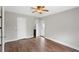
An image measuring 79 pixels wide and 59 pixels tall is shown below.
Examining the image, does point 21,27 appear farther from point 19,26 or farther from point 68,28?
point 68,28

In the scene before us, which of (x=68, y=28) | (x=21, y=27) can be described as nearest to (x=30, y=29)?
(x=21, y=27)

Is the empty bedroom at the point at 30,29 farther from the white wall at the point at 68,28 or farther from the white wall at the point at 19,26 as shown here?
the white wall at the point at 68,28

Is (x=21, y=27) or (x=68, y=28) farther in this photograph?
(x=68, y=28)

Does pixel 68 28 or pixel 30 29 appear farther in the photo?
pixel 68 28

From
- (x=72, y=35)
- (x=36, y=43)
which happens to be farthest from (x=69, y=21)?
(x=36, y=43)

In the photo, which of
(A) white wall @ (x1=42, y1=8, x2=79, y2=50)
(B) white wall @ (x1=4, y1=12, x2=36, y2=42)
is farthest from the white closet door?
(A) white wall @ (x1=42, y1=8, x2=79, y2=50)

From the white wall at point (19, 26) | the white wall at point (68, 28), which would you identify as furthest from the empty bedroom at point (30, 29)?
the white wall at point (68, 28)

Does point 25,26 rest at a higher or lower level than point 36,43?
Result: higher
